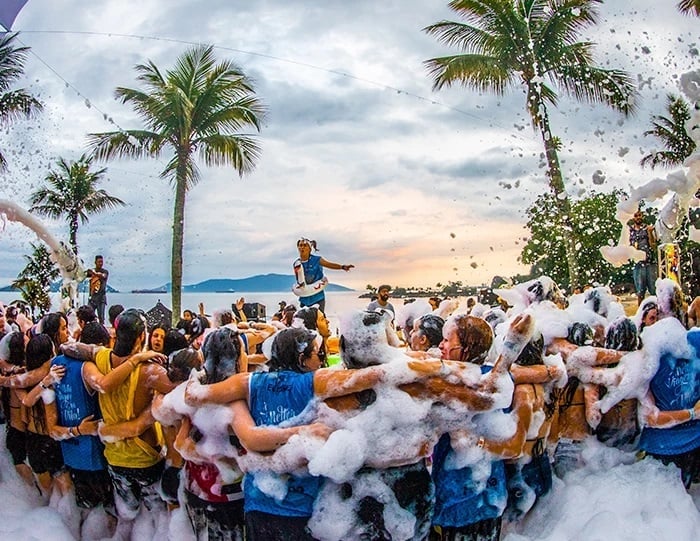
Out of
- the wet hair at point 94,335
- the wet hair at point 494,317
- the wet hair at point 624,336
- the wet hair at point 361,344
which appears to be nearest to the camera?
the wet hair at point 361,344

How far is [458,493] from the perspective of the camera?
10.8 feet

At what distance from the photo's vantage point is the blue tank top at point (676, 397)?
3938 millimetres

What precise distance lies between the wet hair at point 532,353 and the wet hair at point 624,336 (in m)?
0.72

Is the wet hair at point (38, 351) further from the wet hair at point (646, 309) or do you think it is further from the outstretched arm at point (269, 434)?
the wet hair at point (646, 309)

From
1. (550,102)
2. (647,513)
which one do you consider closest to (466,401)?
(647,513)

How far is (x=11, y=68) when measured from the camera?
1903cm

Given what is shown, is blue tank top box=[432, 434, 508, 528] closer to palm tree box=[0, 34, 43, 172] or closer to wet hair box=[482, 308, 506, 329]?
wet hair box=[482, 308, 506, 329]

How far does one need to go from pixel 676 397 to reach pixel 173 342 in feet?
9.95

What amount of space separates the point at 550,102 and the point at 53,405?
1429 centimetres

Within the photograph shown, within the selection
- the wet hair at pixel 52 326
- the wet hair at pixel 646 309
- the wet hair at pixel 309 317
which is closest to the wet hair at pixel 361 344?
the wet hair at pixel 309 317

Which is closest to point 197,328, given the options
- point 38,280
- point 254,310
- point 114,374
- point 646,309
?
point 114,374

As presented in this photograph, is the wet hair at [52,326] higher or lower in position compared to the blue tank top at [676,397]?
higher

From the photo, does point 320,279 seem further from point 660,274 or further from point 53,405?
point 660,274

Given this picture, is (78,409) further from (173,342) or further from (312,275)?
(312,275)
